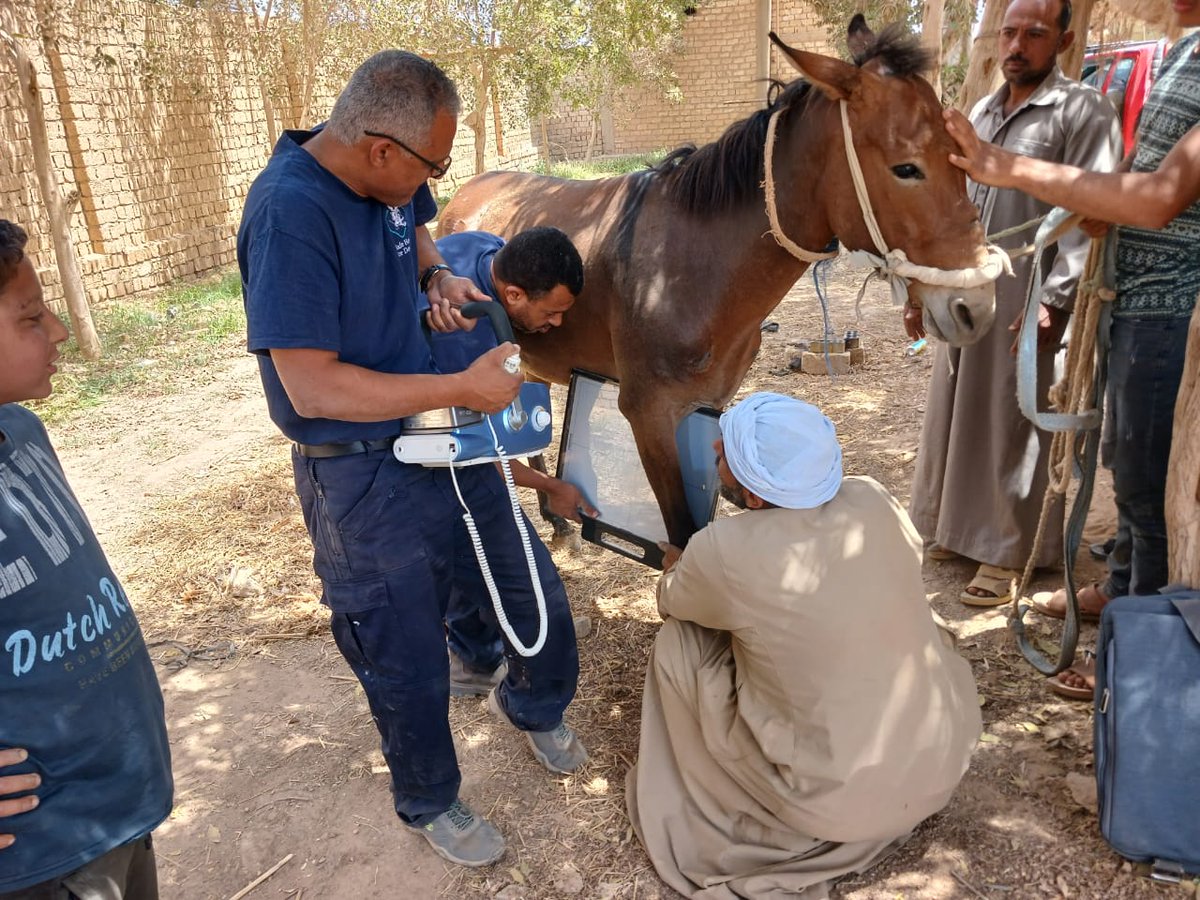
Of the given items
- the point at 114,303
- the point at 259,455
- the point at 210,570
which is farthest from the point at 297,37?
the point at 210,570

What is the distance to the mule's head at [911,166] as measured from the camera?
229 centimetres

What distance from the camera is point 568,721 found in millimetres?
2990

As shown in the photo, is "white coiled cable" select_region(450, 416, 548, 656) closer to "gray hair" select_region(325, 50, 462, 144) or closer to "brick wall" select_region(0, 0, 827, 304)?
"gray hair" select_region(325, 50, 462, 144)

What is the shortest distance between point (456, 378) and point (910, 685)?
4.38ft

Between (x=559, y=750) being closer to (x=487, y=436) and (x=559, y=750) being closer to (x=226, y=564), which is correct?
(x=487, y=436)

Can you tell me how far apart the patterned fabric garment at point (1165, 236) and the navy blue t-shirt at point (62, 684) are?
9.07ft

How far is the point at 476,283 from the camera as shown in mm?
2650

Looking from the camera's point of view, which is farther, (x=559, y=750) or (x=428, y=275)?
(x=559, y=750)

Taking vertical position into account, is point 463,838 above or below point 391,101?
below

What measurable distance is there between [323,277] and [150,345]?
7141 mm

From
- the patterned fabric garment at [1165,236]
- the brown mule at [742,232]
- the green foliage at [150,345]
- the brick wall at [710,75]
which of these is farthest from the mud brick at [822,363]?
the brick wall at [710,75]

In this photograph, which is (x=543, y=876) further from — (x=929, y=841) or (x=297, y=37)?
(x=297, y=37)

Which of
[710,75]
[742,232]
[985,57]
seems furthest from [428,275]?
[710,75]

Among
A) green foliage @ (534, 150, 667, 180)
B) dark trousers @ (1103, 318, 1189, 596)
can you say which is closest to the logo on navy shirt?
dark trousers @ (1103, 318, 1189, 596)
